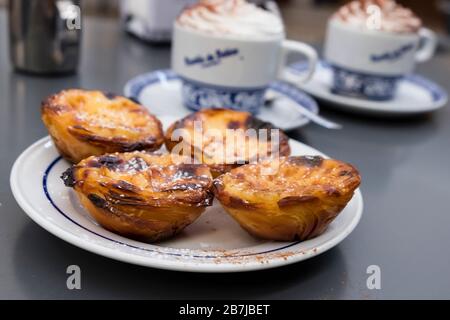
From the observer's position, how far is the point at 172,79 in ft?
4.17

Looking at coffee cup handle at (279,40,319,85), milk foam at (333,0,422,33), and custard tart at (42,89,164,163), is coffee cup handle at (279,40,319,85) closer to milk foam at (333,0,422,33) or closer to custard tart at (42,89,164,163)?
milk foam at (333,0,422,33)

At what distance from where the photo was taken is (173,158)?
0.71 m

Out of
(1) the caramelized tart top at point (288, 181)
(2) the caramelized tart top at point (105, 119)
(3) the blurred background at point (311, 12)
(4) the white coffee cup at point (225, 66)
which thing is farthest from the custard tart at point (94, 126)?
(3) the blurred background at point (311, 12)

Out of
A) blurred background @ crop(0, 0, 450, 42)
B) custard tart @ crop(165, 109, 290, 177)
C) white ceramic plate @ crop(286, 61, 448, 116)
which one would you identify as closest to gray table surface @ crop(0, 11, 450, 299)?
white ceramic plate @ crop(286, 61, 448, 116)

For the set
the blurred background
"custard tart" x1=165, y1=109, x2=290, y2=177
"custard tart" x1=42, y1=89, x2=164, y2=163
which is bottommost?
the blurred background

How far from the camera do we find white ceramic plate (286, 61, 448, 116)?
3.96ft

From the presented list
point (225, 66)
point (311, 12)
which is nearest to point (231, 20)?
point (225, 66)

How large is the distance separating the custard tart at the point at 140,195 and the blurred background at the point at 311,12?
3.92 metres

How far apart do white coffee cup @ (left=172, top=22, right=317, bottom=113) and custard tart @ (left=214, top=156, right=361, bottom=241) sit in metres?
0.42

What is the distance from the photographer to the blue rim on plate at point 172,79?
1.15 m

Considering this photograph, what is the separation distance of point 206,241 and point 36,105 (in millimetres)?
574

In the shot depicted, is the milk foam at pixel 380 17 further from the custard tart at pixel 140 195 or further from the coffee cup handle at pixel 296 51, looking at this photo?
the custard tart at pixel 140 195

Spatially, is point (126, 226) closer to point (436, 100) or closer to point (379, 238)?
point (379, 238)
